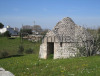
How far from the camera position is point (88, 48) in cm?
1576

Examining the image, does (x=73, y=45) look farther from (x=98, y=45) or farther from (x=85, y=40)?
(x=98, y=45)

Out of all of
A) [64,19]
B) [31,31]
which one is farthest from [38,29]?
[64,19]

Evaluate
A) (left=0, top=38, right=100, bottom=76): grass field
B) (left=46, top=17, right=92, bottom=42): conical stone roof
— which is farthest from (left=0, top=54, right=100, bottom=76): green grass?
(left=46, top=17, right=92, bottom=42): conical stone roof

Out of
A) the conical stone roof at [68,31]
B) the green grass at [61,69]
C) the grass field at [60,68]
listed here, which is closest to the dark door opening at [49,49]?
the conical stone roof at [68,31]

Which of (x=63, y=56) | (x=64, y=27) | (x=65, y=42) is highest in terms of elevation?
(x=64, y=27)

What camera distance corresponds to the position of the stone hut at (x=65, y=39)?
15969 mm

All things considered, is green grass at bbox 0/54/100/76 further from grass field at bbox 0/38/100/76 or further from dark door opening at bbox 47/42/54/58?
dark door opening at bbox 47/42/54/58

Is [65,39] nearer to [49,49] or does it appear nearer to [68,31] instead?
[68,31]

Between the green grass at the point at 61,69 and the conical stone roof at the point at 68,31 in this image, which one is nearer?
the green grass at the point at 61,69

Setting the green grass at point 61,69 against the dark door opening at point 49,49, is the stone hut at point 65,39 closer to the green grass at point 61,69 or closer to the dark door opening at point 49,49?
the dark door opening at point 49,49

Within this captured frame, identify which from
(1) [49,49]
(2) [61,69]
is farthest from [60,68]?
(1) [49,49]

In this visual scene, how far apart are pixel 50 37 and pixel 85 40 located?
3090 millimetres

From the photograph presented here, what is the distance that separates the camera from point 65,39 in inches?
634

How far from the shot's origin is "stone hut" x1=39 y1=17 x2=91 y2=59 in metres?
16.0
